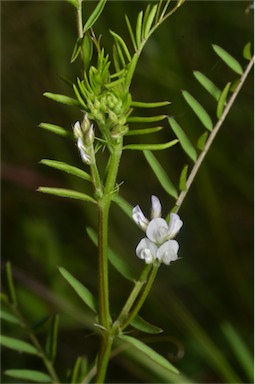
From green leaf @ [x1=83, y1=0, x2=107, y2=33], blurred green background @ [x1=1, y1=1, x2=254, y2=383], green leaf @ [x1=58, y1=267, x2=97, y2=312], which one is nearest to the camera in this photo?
green leaf @ [x1=83, y1=0, x2=107, y2=33]

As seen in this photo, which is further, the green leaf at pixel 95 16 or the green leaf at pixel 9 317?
the green leaf at pixel 9 317

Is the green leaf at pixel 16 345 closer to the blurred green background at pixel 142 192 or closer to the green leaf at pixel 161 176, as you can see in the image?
the green leaf at pixel 161 176

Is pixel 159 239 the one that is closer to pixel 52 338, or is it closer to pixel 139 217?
pixel 139 217

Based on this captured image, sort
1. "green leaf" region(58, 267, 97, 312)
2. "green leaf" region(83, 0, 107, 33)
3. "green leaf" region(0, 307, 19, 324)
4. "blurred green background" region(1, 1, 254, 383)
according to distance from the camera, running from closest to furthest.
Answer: "green leaf" region(83, 0, 107, 33) < "green leaf" region(58, 267, 97, 312) < "green leaf" region(0, 307, 19, 324) < "blurred green background" region(1, 1, 254, 383)

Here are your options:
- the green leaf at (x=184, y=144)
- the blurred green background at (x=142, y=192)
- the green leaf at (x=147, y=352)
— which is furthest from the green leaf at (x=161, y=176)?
the blurred green background at (x=142, y=192)

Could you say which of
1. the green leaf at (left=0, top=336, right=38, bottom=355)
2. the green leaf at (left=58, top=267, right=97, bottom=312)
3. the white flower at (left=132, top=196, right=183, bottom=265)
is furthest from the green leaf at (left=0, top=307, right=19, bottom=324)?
the white flower at (left=132, top=196, right=183, bottom=265)

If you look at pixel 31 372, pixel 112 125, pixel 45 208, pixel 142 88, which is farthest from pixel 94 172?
pixel 45 208

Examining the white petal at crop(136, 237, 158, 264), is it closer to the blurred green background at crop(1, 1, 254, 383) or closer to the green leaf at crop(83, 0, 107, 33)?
the green leaf at crop(83, 0, 107, 33)
